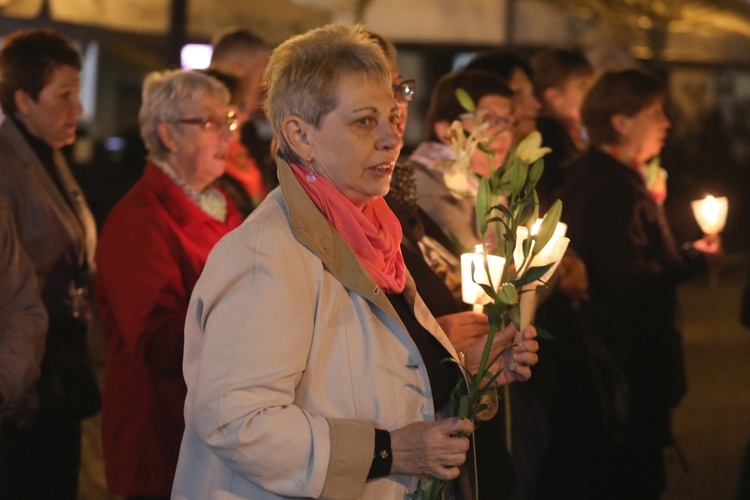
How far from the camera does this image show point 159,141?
4172mm

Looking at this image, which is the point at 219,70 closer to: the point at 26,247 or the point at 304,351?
the point at 26,247

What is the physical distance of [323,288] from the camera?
8.39ft

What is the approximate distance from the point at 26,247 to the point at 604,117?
2894 mm

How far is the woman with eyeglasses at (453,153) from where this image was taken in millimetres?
4145

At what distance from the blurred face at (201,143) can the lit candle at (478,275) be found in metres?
1.20

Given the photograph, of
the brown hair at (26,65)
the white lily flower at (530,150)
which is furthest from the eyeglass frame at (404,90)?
the brown hair at (26,65)

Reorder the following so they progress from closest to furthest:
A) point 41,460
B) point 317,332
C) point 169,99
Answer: point 317,332 → point 41,460 → point 169,99

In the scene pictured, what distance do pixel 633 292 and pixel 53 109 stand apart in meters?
2.65

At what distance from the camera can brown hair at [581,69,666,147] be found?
5.57m

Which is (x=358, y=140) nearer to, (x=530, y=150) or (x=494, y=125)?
(x=530, y=150)

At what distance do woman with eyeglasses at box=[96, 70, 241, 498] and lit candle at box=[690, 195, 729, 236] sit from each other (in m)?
2.01

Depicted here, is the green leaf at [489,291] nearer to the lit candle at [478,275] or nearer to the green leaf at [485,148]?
the lit candle at [478,275]

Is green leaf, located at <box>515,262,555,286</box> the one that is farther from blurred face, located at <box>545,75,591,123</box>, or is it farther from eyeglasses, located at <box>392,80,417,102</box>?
blurred face, located at <box>545,75,591,123</box>

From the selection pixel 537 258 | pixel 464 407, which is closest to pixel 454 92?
pixel 537 258
